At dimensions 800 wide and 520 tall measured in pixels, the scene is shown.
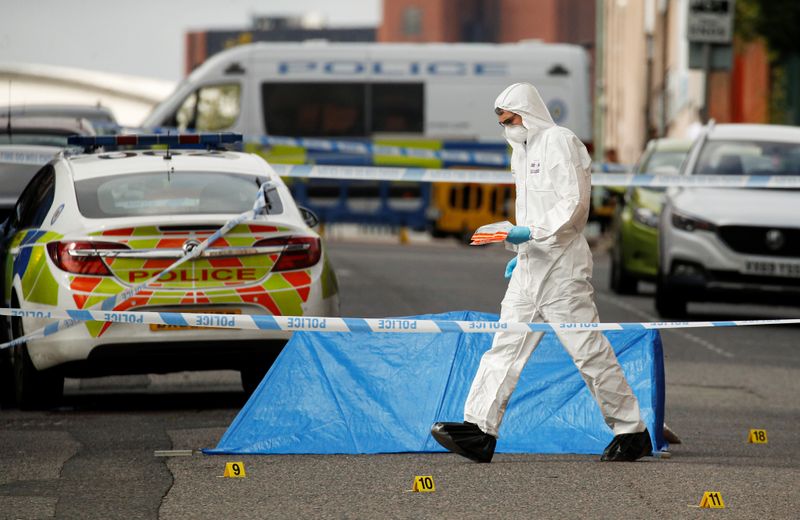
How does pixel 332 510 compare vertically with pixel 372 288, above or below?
above

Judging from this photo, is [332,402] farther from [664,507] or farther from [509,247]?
[664,507]

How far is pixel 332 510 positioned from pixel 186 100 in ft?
74.8

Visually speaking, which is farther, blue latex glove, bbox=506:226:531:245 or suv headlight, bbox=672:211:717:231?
suv headlight, bbox=672:211:717:231

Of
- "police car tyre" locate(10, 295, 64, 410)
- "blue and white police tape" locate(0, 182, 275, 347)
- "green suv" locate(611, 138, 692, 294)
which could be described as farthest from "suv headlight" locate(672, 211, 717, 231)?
"police car tyre" locate(10, 295, 64, 410)

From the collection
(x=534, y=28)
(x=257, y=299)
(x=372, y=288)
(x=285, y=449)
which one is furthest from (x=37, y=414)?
(x=534, y=28)

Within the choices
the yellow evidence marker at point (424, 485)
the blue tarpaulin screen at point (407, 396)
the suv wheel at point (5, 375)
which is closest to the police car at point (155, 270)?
the suv wheel at point (5, 375)

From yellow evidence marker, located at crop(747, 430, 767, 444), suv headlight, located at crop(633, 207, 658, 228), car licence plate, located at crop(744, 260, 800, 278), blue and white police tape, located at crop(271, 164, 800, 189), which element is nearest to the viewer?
yellow evidence marker, located at crop(747, 430, 767, 444)

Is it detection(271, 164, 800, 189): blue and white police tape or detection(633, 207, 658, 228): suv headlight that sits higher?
detection(271, 164, 800, 189): blue and white police tape

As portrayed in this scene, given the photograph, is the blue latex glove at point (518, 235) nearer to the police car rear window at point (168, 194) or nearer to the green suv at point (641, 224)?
the police car rear window at point (168, 194)

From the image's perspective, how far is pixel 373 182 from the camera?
100ft

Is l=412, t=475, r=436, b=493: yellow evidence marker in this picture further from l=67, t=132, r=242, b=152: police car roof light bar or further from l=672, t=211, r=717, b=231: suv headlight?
l=672, t=211, r=717, b=231: suv headlight

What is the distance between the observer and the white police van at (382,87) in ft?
97.8

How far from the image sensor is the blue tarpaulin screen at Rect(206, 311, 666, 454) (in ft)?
28.4

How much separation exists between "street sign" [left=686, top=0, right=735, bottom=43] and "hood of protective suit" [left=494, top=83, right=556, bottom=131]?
1371 centimetres
